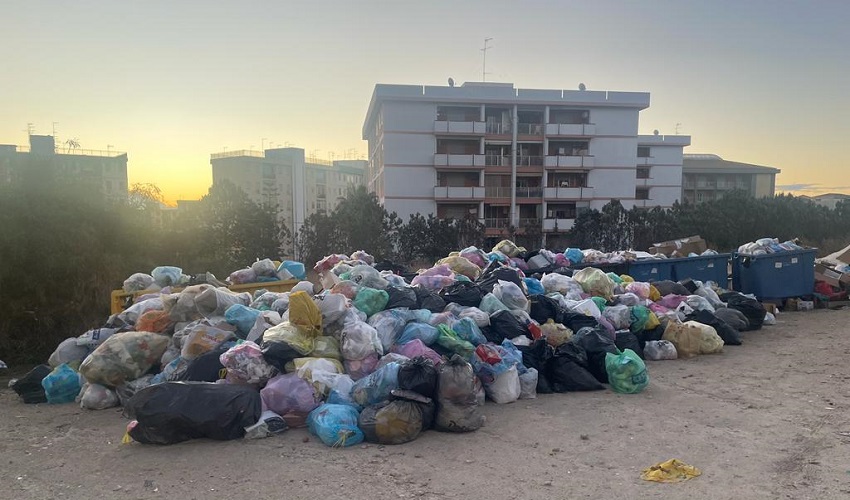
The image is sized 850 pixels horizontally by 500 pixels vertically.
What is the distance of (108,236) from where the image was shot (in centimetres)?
1010

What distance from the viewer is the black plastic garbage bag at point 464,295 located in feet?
22.7

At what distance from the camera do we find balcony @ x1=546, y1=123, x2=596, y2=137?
3597 centimetres

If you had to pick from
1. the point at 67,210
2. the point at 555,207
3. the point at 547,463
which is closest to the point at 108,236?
the point at 67,210

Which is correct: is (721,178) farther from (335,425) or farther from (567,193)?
(335,425)

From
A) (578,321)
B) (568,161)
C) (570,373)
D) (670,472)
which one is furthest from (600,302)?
(568,161)

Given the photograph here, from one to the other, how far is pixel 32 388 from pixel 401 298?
4.11 metres

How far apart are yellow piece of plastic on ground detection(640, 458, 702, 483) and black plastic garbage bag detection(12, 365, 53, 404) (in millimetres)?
5947

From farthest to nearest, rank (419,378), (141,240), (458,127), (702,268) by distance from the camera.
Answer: (458,127) → (702,268) → (141,240) → (419,378)

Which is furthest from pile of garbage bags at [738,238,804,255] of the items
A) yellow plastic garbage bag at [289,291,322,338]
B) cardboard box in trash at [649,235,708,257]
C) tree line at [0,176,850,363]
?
tree line at [0,176,850,363]

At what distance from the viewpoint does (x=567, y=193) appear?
118 ft

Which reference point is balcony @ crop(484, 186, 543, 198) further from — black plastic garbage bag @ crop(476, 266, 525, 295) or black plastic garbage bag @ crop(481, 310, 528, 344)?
black plastic garbage bag @ crop(481, 310, 528, 344)

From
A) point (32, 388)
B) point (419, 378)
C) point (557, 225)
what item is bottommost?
point (32, 388)

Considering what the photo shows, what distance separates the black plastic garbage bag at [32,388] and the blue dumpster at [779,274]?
11.6 m

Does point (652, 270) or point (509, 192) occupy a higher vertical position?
point (509, 192)
